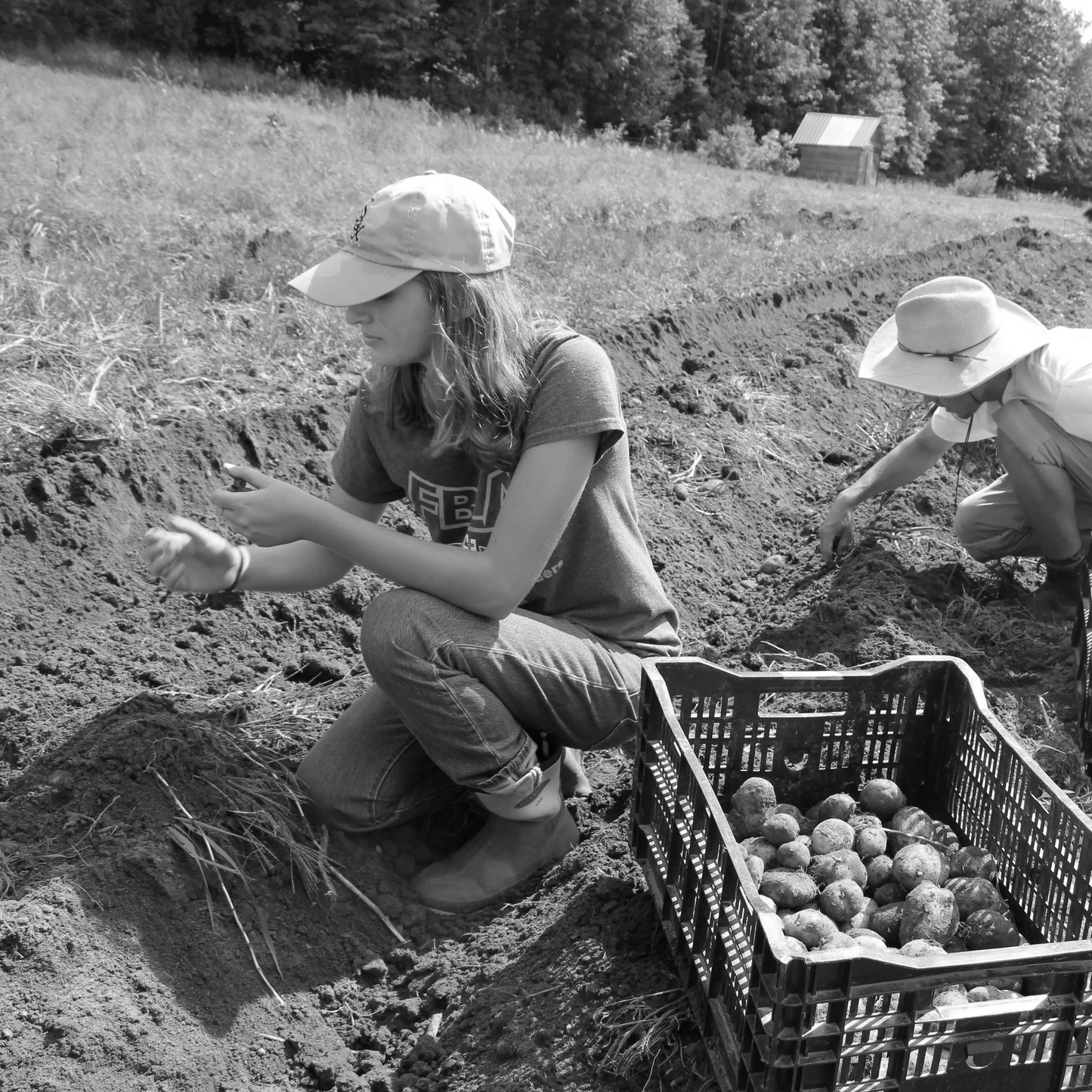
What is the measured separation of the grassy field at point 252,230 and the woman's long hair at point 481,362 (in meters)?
2.05

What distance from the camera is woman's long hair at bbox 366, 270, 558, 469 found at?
2186 mm

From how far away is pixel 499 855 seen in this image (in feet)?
8.18

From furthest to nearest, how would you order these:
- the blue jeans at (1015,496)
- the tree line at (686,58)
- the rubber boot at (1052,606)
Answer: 1. the tree line at (686,58)
2. the rubber boot at (1052,606)
3. the blue jeans at (1015,496)

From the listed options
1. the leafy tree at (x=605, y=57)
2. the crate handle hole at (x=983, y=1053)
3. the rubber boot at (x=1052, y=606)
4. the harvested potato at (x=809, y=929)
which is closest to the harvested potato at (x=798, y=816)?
the harvested potato at (x=809, y=929)

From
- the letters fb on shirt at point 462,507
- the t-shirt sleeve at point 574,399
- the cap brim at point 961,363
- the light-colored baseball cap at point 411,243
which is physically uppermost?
the light-colored baseball cap at point 411,243

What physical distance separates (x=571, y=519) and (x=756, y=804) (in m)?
0.71

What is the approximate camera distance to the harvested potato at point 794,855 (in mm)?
2207

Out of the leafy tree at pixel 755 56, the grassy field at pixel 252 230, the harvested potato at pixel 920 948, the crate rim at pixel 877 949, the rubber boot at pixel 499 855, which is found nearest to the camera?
the crate rim at pixel 877 949

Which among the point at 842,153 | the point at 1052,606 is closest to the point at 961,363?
the point at 1052,606

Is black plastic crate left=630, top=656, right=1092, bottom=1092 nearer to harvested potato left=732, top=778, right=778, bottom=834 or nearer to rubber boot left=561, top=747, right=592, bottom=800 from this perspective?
harvested potato left=732, top=778, right=778, bottom=834

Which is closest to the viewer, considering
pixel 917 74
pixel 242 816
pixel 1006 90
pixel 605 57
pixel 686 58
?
pixel 242 816

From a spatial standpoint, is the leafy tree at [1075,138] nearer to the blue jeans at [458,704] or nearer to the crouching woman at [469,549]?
the crouching woman at [469,549]

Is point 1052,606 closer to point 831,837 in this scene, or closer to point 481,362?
point 831,837

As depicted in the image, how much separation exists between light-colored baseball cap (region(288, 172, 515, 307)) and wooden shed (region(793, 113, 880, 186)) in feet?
81.7
